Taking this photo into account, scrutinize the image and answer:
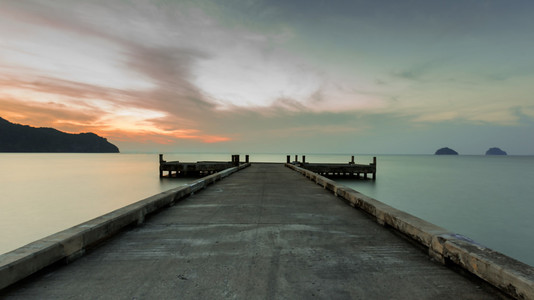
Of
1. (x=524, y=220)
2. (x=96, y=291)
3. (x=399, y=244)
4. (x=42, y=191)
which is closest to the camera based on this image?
(x=96, y=291)

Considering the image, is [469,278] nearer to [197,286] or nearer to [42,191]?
[197,286]

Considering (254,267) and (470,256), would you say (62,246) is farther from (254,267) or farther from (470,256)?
(470,256)

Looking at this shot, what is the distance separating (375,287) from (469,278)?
4.69 ft

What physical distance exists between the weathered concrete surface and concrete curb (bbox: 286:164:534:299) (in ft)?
0.59

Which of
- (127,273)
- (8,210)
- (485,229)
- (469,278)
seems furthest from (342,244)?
(8,210)

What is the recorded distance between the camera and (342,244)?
4.81m

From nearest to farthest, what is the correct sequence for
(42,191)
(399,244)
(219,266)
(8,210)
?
1. (219,266)
2. (399,244)
3. (8,210)
4. (42,191)

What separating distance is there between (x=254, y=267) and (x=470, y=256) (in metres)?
3.06

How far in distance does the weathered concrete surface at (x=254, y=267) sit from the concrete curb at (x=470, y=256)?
0.59 ft

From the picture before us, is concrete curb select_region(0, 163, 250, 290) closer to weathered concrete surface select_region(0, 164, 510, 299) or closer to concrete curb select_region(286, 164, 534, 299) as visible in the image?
weathered concrete surface select_region(0, 164, 510, 299)

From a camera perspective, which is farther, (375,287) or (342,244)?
(342,244)

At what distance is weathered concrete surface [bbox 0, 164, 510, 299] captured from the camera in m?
3.16

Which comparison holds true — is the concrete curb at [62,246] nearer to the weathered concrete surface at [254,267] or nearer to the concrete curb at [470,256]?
the weathered concrete surface at [254,267]

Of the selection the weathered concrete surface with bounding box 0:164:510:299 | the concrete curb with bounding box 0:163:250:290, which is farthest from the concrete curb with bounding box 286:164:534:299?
the concrete curb with bounding box 0:163:250:290
